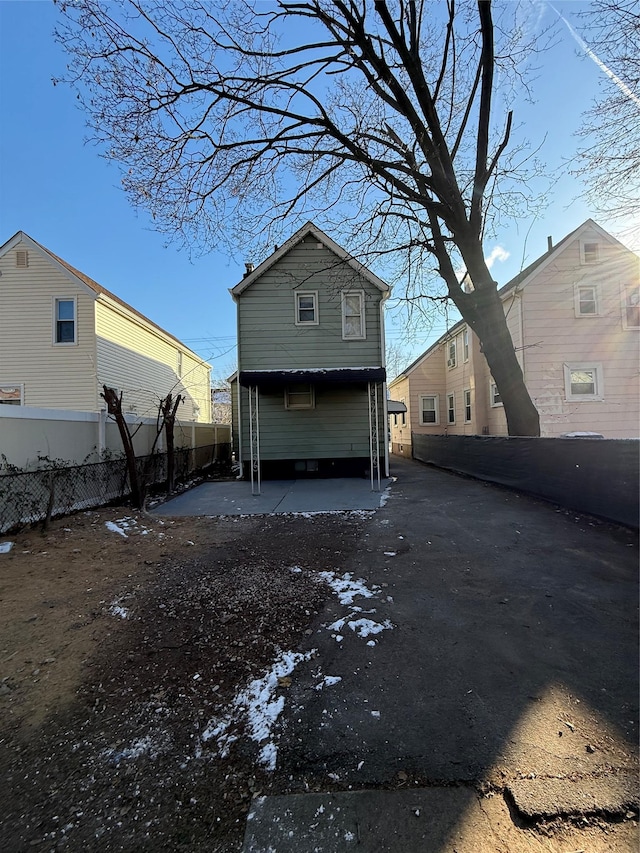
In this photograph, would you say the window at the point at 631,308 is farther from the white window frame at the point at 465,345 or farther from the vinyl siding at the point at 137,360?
the vinyl siding at the point at 137,360

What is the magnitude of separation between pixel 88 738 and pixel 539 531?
5.49 meters

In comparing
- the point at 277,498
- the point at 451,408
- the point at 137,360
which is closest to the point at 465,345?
the point at 451,408

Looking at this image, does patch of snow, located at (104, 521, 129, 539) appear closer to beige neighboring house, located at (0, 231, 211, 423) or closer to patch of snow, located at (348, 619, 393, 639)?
patch of snow, located at (348, 619, 393, 639)

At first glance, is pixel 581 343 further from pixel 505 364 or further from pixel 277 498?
pixel 277 498

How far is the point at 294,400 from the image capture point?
11570 mm

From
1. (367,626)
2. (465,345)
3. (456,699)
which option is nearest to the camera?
(456,699)

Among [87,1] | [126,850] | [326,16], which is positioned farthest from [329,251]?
[126,850]

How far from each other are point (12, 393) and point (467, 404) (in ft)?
56.1

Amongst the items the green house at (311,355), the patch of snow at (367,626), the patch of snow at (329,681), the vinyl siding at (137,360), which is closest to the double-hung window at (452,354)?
the green house at (311,355)

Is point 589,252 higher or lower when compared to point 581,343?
higher

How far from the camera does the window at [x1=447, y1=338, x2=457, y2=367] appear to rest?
64.5ft

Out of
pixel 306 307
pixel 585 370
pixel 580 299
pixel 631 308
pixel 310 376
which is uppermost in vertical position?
pixel 580 299

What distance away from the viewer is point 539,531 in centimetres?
555

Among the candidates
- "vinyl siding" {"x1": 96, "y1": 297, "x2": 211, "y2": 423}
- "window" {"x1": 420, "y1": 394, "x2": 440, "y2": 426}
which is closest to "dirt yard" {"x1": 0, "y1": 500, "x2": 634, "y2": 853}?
"vinyl siding" {"x1": 96, "y1": 297, "x2": 211, "y2": 423}
